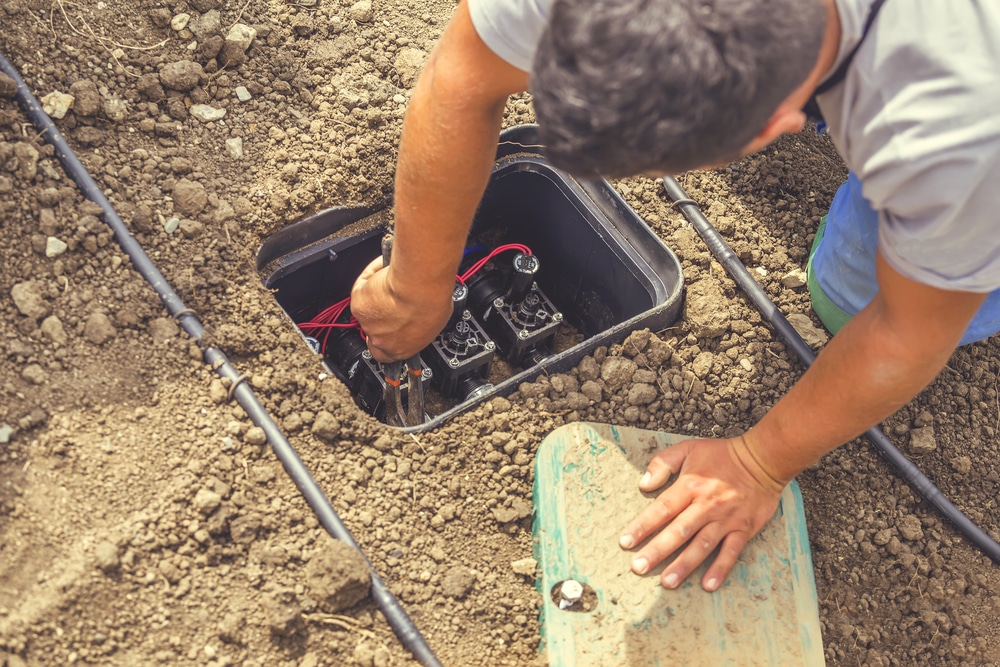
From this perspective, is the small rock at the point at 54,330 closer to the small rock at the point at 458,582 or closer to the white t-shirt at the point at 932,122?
the small rock at the point at 458,582

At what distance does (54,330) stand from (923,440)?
1671mm

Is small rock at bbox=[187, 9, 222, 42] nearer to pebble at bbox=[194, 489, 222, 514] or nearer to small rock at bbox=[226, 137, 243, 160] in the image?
small rock at bbox=[226, 137, 243, 160]

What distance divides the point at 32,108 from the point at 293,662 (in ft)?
3.77

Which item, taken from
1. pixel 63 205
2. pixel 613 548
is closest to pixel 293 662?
pixel 613 548

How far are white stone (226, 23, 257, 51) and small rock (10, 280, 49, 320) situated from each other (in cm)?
70

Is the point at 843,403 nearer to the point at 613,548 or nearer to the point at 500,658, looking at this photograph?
the point at 613,548

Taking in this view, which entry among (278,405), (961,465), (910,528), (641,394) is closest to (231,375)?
(278,405)

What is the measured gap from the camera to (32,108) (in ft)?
5.32

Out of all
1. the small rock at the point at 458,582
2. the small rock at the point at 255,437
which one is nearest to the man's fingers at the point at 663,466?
the small rock at the point at 458,582

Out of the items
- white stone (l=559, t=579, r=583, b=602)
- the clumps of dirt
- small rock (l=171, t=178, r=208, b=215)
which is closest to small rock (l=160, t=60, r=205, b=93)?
the clumps of dirt

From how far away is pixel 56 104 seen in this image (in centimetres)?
166

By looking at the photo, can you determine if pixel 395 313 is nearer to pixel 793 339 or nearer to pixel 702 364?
pixel 702 364

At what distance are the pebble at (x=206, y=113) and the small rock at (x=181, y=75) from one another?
A: 1.8 inches

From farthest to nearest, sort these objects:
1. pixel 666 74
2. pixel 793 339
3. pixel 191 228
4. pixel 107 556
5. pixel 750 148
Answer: pixel 793 339 < pixel 191 228 < pixel 107 556 < pixel 750 148 < pixel 666 74
